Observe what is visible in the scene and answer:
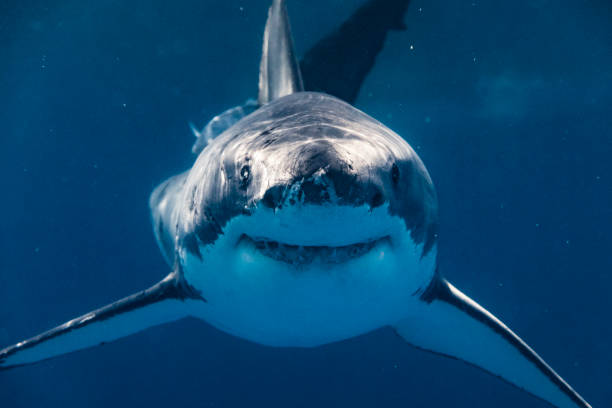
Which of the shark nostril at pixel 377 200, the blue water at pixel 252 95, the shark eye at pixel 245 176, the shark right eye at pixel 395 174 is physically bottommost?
the blue water at pixel 252 95

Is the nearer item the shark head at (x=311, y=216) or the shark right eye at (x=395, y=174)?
the shark head at (x=311, y=216)

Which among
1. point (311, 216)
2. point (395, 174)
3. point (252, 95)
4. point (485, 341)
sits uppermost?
point (311, 216)

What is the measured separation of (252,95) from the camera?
52.4 ft

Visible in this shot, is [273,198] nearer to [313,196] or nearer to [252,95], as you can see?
[313,196]

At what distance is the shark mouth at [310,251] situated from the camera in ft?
6.10

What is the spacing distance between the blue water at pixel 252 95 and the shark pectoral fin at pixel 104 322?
1194 centimetres

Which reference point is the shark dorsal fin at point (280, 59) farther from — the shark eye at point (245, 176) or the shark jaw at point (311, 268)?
the shark eye at point (245, 176)

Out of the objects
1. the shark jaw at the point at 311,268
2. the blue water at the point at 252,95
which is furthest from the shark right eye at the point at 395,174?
the blue water at the point at 252,95

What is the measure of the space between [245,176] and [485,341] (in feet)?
10.5

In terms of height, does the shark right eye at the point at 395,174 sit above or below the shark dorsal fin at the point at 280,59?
below

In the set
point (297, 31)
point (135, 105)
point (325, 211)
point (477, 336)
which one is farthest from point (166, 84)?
point (325, 211)

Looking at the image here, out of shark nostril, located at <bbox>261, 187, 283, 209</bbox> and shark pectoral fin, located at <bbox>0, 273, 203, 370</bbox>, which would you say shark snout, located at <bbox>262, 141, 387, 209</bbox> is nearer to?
shark nostril, located at <bbox>261, 187, 283, 209</bbox>

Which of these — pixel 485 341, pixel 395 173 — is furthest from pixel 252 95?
pixel 395 173

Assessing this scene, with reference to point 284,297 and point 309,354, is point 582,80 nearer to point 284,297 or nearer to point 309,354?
point 309,354
